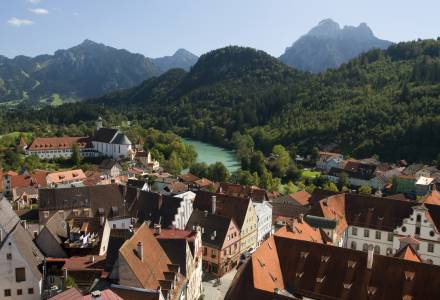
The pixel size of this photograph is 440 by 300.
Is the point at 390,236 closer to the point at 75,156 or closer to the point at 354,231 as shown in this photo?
the point at 354,231

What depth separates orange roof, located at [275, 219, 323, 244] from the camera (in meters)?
39.1

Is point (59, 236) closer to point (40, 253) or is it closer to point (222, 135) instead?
point (40, 253)

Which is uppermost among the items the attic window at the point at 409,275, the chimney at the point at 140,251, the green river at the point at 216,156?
the chimney at the point at 140,251

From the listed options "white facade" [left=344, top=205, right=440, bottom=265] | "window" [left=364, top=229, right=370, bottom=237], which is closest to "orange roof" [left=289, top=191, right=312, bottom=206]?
"window" [left=364, top=229, right=370, bottom=237]

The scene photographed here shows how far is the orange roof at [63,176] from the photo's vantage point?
8172 centimetres

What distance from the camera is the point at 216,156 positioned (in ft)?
486

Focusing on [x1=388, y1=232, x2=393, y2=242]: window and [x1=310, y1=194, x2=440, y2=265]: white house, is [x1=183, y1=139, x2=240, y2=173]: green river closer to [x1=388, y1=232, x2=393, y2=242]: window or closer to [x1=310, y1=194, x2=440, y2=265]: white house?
[x1=310, y1=194, x2=440, y2=265]: white house

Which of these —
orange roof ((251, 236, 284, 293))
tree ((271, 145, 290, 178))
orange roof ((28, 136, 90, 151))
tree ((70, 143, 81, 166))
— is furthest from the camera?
orange roof ((28, 136, 90, 151))

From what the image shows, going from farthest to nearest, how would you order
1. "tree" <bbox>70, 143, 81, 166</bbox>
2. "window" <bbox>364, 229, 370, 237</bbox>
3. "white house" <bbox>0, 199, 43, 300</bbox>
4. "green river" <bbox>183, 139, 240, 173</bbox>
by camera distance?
A: "green river" <bbox>183, 139, 240, 173</bbox>, "tree" <bbox>70, 143, 81, 166</bbox>, "window" <bbox>364, 229, 370, 237</bbox>, "white house" <bbox>0, 199, 43, 300</bbox>

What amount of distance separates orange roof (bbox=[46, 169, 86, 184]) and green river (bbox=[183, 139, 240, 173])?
4611cm

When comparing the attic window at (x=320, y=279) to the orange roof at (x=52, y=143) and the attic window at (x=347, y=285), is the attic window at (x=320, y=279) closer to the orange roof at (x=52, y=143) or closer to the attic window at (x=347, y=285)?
the attic window at (x=347, y=285)

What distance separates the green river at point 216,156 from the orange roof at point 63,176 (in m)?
46.1

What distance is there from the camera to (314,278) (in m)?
32.4

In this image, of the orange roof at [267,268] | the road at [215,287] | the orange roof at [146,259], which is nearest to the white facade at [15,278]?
the orange roof at [146,259]
